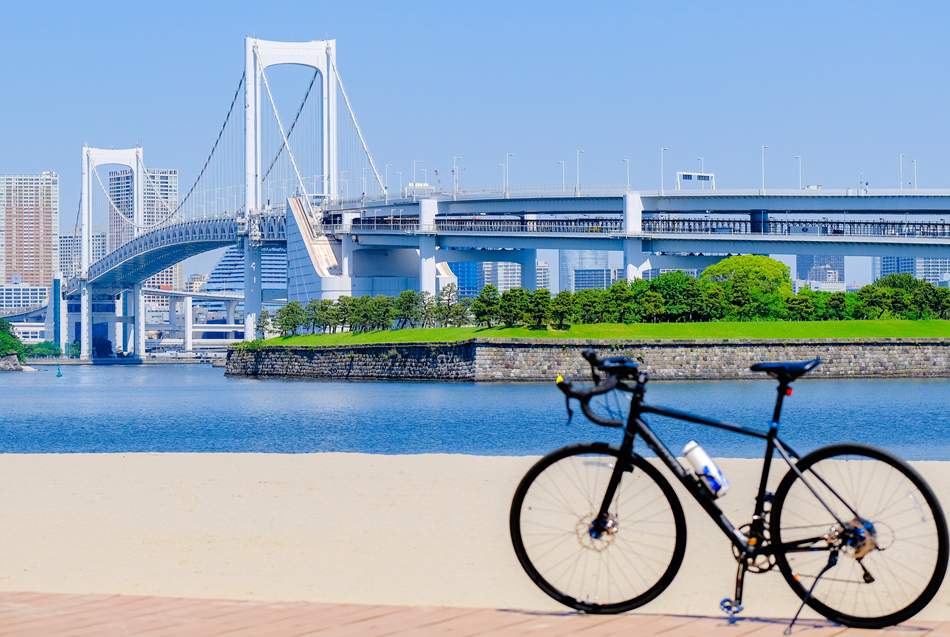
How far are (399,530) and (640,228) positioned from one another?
163 feet

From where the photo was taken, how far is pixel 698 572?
5.64 m

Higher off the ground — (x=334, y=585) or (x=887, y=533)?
(x=887, y=533)

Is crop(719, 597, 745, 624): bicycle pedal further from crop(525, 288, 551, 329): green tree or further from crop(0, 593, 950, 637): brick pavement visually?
crop(525, 288, 551, 329): green tree

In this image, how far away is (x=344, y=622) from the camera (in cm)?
431

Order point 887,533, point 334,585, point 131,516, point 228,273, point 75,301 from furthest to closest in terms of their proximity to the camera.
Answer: point 228,273
point 75,301
point 131,516
point 334,585
point 887,533

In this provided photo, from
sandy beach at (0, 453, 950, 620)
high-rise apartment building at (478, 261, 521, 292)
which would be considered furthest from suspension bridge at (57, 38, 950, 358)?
high-rise apartment building at (478, 261, 521, 292)

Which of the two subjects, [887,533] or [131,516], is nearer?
[887,533]

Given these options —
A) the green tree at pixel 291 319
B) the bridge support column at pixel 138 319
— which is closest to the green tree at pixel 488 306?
the green tree at pixel 291 319

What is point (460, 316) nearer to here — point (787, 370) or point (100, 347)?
point (787, 370)

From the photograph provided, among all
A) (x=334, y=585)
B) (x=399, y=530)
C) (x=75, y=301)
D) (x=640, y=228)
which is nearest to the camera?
(x=334, y=585)

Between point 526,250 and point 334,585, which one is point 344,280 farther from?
point 334,585

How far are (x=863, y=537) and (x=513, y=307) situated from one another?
139ft

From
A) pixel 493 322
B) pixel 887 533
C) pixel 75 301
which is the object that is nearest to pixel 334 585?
pixel 887 533

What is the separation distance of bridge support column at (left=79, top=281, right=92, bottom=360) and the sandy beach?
81804 millimetres
